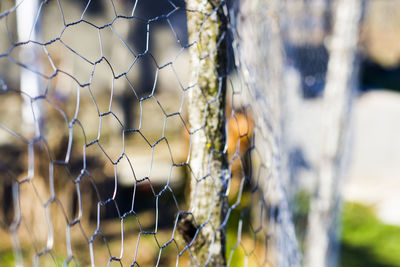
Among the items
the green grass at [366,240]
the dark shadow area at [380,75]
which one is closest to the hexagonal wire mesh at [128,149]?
the green grass at [366,240]

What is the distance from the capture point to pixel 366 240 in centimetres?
495

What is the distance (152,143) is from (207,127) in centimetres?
313

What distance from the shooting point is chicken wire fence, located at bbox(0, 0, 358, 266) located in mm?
1304

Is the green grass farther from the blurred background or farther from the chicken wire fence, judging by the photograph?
the chicken wire fence

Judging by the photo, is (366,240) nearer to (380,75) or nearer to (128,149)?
(128,149)

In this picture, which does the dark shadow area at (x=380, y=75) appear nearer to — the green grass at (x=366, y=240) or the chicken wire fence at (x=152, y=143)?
the chicken wire fence at (x=152, y=143)

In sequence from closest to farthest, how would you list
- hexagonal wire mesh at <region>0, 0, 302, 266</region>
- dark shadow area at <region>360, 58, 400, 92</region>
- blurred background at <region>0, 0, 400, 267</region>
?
1. hexagonal wire mesh at <region>0, 0, 302, 266</region>
2. blurred background at <region>0, 0, 400, 267</region>
3. dark shadow area at <region>360, 58, 400, 92</region>

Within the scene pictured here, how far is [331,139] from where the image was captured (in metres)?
2.90

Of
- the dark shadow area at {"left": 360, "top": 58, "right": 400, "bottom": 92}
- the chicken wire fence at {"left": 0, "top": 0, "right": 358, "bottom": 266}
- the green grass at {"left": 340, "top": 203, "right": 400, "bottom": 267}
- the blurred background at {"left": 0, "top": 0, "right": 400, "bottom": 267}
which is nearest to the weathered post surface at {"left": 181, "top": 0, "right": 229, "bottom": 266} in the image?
the chicken wire fence at {"left": 0, "top": 0, "right": 358, "bottom": 266}

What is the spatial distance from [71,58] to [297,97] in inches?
133

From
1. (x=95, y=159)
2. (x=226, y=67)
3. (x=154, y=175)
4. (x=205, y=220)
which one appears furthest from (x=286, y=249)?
(x=154, y=175)

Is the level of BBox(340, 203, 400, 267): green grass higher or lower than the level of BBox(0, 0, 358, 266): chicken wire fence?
lower

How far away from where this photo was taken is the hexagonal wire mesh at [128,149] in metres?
1.29

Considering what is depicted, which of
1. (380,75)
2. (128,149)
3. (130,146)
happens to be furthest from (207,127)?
(380,75)
